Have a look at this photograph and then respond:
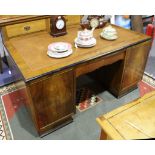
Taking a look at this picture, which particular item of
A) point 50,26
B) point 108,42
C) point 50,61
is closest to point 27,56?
point 50,61

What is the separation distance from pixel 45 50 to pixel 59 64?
0.81ft

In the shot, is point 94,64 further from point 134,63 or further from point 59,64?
point 134,63

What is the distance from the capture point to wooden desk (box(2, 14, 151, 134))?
1241 mm

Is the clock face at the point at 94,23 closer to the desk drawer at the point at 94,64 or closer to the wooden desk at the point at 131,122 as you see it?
the desk drawer at the point at 94,64

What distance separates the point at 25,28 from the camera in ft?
5.46

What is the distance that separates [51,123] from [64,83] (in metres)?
0.42

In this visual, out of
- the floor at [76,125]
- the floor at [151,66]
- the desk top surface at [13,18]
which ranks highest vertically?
the desk top surface at [13,18]

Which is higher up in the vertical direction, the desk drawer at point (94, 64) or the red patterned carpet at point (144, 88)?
the desk drawer at point (94, 64)

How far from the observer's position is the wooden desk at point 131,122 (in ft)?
3.04

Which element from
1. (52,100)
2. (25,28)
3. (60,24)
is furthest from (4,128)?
(60,24)

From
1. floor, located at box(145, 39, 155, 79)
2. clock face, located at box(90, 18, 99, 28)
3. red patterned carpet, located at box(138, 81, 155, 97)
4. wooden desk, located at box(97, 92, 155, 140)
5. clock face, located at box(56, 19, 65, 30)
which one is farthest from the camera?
floor, located at box(145, 39, 155, 79)

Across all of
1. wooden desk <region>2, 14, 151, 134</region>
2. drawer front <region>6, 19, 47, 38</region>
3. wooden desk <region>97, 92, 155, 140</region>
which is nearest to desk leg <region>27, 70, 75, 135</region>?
wooden desk <region>2, 14, 151, 134</region>

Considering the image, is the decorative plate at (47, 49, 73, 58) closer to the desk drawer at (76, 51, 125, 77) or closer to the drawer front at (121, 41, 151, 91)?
the desk drawer at (76, 51, 125, 77)

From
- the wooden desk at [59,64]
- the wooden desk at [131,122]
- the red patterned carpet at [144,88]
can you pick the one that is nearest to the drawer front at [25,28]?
the wooden desk at [59,64]
